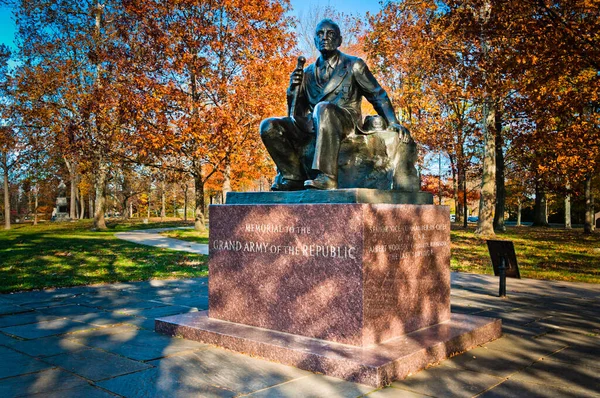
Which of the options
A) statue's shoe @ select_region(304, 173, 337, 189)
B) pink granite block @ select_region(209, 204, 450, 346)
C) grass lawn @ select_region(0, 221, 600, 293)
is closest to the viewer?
pink granite block @ select_region(209, 204, 450, 346)

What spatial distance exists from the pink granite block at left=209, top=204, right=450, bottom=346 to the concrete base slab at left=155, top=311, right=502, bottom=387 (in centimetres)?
14

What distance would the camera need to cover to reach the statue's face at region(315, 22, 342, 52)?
6043 mm

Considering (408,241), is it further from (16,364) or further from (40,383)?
(16,364)

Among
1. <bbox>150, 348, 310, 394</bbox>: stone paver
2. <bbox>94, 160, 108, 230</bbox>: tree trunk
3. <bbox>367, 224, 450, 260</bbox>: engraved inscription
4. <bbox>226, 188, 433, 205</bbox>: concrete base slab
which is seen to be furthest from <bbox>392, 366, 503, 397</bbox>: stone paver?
<bbox>94, 160, 108, 230</bbox>: tree trunk

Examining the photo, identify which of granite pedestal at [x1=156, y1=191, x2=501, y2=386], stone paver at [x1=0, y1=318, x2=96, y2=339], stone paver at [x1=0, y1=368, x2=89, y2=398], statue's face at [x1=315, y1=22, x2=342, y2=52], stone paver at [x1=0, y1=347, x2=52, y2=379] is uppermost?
statue's face at [x1=315, y1=22, x2=342, y2=52]

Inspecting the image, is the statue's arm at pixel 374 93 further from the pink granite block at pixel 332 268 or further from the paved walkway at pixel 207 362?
the paved walkway at pixel 207 362

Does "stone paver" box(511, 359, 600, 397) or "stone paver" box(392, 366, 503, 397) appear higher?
"stone paver" box(392, 366, 503, 397)

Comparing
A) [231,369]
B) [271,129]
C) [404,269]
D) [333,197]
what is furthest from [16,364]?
[404,269]

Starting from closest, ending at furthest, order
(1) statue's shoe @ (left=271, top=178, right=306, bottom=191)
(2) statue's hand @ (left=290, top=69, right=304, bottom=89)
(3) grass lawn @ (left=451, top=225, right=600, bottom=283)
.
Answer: (1) statue's shoe @ (left=271, top=178, right=306, bottom=191), (2) statue's hand @ (left=290, top=69, right=304, bottom=89), (3) grass lawn @ (left=451, top=225, right=600, bottom=283)

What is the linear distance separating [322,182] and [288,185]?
0.76m

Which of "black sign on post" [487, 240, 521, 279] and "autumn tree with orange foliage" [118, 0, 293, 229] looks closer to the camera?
"black sign on post" [487, 240, 521, 279]

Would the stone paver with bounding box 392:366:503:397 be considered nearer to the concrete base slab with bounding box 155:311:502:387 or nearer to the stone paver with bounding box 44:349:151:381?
the concrete base slab with bounding box 155:311:502:387

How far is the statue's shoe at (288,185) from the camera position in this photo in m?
6.19

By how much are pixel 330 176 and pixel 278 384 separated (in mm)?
Answer: 2276
